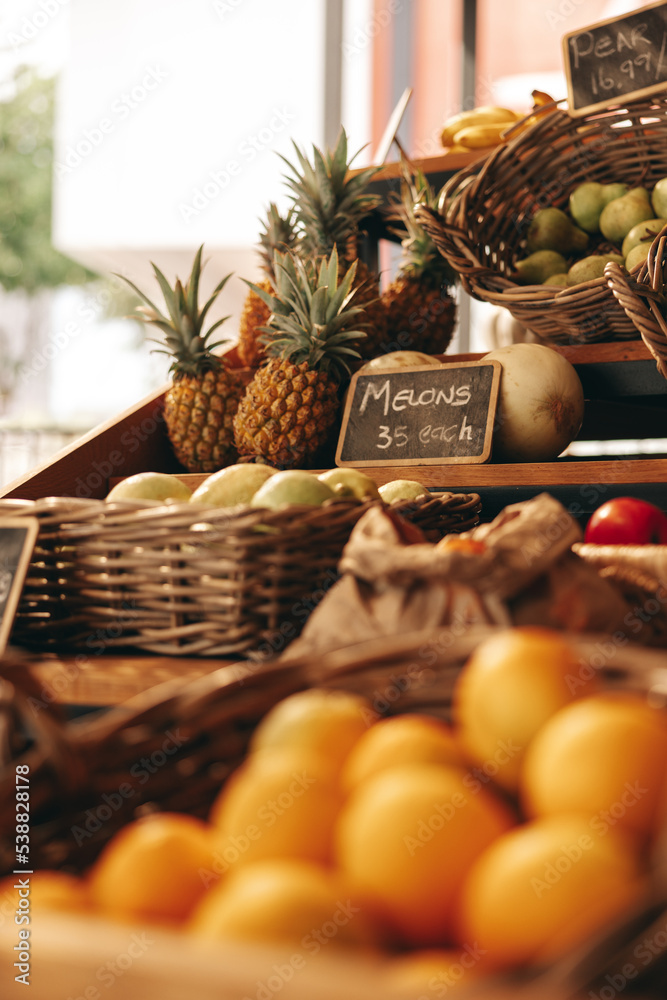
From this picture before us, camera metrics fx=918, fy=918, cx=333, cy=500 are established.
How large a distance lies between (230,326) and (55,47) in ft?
42.3

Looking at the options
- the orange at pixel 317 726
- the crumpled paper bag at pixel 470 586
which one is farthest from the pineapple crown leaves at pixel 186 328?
the orange at pixel 317 726

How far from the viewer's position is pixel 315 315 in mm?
1638

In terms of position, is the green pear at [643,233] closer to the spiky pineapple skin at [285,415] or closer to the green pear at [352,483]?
the spiky pineapple skin at [285,415]

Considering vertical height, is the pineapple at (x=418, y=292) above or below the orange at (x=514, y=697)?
above

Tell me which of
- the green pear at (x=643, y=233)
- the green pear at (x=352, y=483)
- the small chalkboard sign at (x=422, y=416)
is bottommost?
the green pear at (x=352, y=483)

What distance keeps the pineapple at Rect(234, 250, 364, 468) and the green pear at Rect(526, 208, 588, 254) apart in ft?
1.44

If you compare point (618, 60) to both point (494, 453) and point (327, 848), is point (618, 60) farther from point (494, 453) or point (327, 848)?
point (327, 848)

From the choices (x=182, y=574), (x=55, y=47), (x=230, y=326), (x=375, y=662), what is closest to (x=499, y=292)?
(x=182, y=574)

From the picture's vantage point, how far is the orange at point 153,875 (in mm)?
382

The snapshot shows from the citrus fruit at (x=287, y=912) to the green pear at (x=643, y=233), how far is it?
1.50m

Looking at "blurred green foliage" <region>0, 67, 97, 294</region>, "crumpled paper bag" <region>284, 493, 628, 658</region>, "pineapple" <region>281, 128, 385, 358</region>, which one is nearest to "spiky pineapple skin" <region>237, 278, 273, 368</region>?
"pineapple" <region>281, 128, 385, 358</region>

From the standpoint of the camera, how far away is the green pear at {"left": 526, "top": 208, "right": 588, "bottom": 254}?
5.98 ft

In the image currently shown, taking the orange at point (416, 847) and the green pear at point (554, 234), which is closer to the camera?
the orange at point (416, 847)

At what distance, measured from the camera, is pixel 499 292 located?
1.61 meters
